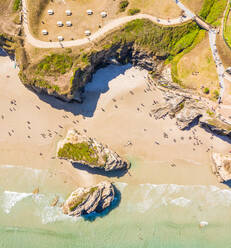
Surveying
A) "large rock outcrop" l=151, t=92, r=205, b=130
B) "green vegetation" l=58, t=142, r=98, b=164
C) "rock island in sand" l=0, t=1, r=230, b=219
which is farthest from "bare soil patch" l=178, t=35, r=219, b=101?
"green vegetation" l=58, t=142, r=98, b=164

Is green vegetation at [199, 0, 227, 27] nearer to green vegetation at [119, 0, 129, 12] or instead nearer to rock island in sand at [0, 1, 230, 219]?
rock island in sand at [0, 1, 230, 219]

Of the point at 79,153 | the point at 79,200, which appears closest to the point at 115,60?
the point at 79,153

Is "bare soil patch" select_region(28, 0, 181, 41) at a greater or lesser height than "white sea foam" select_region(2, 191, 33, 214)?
greater

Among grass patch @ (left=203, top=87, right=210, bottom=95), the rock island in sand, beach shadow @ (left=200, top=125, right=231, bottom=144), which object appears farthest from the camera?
beach shadow @ (left=200, top=125, right=231, bottom=144)

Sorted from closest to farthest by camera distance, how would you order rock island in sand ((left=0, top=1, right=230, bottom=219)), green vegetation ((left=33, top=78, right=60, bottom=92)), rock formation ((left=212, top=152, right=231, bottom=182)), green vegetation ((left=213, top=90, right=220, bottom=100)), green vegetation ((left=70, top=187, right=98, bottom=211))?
green vegetation ((left=33, top=78, right=60, bottom=92))
green vegetation ((left=213, top=90, right=220, bottom=100))
green vegetation ((left=70, top=187, right=98, bottom=211))
rock island in sand ((left=0, top=1, right=230, bottom=219))
rock formation ((left=212, top=152, right=231, bottom=182))

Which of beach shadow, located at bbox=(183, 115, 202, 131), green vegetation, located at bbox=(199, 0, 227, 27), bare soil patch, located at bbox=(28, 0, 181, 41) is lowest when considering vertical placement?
beach shadow, located at bbox=(183, 115, 202, 131)

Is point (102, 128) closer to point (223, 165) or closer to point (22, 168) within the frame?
point (22, 168)

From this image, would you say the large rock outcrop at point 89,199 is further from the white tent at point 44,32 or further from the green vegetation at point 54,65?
the white tent at point 44,32
